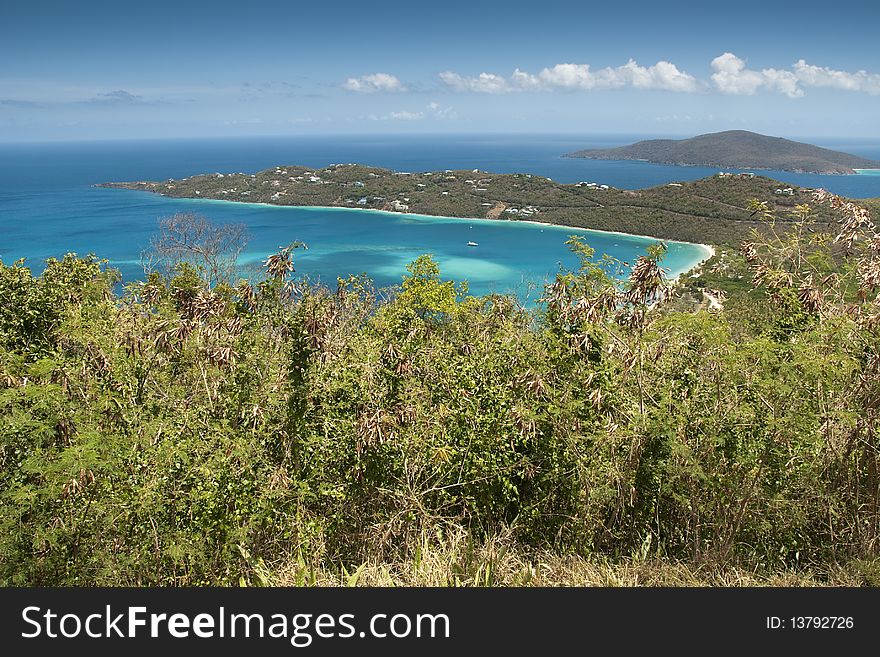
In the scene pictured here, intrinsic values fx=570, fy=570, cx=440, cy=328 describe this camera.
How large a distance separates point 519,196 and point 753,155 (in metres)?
78.7

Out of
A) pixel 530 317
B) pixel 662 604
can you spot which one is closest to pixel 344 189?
pixel 530 317

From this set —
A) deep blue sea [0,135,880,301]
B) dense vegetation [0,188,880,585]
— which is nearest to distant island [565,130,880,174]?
deep blue sea [0,135,880,301]

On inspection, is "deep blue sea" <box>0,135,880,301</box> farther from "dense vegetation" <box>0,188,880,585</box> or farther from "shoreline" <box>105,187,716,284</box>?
"dense vegetation" <box>0,188,880,585</box>

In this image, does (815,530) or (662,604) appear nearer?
(662,604)

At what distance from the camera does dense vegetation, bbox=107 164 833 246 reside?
156 feet

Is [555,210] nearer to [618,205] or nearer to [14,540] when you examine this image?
[618,205]

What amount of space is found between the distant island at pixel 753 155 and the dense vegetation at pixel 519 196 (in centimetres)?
6682

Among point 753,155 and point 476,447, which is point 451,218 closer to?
point 476,447

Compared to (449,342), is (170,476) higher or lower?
lower

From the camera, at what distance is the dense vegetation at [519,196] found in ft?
156

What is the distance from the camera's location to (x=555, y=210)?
57.8m

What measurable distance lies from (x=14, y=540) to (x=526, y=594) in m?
3.41

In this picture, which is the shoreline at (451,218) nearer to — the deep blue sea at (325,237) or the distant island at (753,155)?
the deep blue sea at (325,237)

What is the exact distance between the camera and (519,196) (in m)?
62.9
